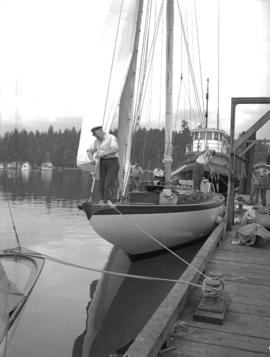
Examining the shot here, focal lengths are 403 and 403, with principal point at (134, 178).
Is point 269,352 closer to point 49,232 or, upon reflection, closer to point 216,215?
point 216,215

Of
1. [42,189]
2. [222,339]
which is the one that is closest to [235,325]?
[222,339]

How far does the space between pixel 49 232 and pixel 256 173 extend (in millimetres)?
8060

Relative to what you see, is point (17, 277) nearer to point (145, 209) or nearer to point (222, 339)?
point (145, 209)

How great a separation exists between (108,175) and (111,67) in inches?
118

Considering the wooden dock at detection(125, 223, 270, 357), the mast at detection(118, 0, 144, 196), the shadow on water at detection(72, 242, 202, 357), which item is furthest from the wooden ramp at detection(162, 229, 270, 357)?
the mast at detection(118, 0, 144, 196)

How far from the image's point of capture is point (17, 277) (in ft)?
22.7

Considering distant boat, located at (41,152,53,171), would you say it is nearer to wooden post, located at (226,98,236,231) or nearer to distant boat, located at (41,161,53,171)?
distant boat, located at (41,161,53,171)

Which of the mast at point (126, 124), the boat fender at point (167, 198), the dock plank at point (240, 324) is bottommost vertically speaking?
the dock plank at point (240, 324)

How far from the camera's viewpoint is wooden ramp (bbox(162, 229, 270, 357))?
3.81 m

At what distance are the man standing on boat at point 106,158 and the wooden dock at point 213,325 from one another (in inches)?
136

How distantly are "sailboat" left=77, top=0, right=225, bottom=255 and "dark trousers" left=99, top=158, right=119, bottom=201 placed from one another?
17.3 inches

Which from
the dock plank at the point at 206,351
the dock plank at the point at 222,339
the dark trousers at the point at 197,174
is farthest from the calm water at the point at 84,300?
the dark trousers at the point at 197,174

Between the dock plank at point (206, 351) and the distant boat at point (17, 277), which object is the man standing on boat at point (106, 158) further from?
the dock plank at point (206, 351)

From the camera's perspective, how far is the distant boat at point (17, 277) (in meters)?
5.53
